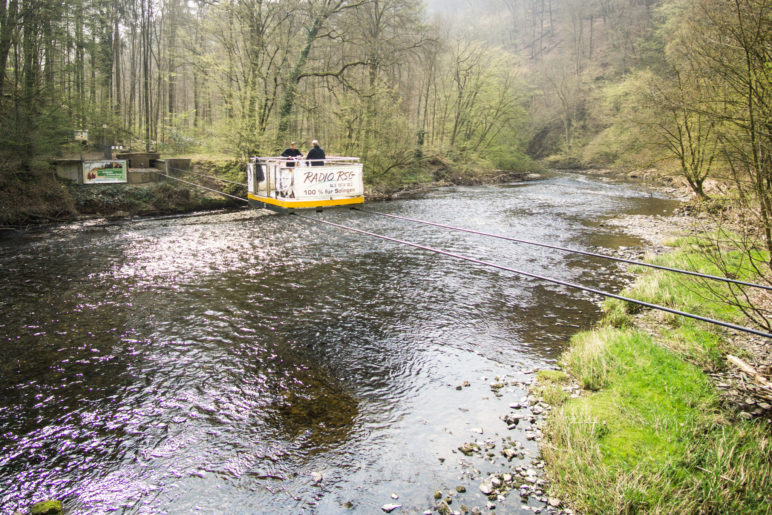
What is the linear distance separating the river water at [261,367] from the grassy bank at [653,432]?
0.57 meters

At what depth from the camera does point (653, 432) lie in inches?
186

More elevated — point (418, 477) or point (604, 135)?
point (604, 135)

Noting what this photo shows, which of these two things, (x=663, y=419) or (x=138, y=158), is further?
(x=138, y=158)

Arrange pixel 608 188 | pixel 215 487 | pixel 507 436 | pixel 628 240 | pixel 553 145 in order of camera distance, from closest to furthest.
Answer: pixel 215 487, pixel 507 436, pixel 628 240, pixel 608 188, pixel 553 145

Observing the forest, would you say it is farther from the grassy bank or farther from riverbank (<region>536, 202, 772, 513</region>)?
the grassy bank

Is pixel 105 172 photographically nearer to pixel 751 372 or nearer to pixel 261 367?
pixel 261 367

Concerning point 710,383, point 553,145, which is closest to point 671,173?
point 710,383

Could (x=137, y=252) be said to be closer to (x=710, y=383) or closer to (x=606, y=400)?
(x=606, y=400)

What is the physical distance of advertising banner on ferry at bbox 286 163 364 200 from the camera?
11672 mm

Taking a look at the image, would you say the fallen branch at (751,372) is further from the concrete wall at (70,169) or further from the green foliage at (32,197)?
the concrete wall at (70,169)

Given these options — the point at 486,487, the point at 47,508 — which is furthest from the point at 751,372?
the point at 47,508

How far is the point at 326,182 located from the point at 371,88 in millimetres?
14184

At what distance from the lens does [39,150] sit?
49.4ft

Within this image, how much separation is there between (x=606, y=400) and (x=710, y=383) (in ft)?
4.63
